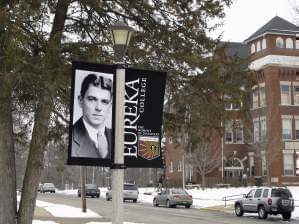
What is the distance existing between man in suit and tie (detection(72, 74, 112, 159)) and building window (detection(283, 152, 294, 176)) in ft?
170

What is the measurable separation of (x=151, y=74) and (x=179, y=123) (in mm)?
3768

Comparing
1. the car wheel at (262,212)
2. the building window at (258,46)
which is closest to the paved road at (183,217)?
the car wheel at (262,212)

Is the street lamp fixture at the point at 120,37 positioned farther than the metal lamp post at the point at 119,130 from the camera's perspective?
Yes

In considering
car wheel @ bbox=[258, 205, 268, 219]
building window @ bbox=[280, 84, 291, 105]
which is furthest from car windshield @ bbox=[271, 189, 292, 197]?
building window @ bbox=[280, 84, 291, 105]

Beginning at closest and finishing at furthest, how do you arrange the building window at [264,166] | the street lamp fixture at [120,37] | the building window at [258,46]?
the street lamp fixture at [120,37], the building window at [264,166], the building window at [258,46]

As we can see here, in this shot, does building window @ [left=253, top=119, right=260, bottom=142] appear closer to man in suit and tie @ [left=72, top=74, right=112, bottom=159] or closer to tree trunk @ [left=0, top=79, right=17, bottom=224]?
tree trunk @ [left=0, top=79, right=17, bottom=224]

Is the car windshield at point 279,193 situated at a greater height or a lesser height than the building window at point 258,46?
lesser

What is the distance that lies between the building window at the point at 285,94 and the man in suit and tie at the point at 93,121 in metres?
53.1

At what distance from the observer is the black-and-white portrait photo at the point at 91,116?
9234 millimetres

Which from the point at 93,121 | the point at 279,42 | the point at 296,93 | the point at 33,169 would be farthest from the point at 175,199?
the point at 93,121

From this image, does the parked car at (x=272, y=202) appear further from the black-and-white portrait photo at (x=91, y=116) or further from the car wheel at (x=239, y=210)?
the black-and-white portrait photo at (x=91, y=116)

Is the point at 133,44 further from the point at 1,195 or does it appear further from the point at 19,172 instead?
the point at 19,172

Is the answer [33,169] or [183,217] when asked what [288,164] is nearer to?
[183,217]

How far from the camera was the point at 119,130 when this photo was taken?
8.92 m
